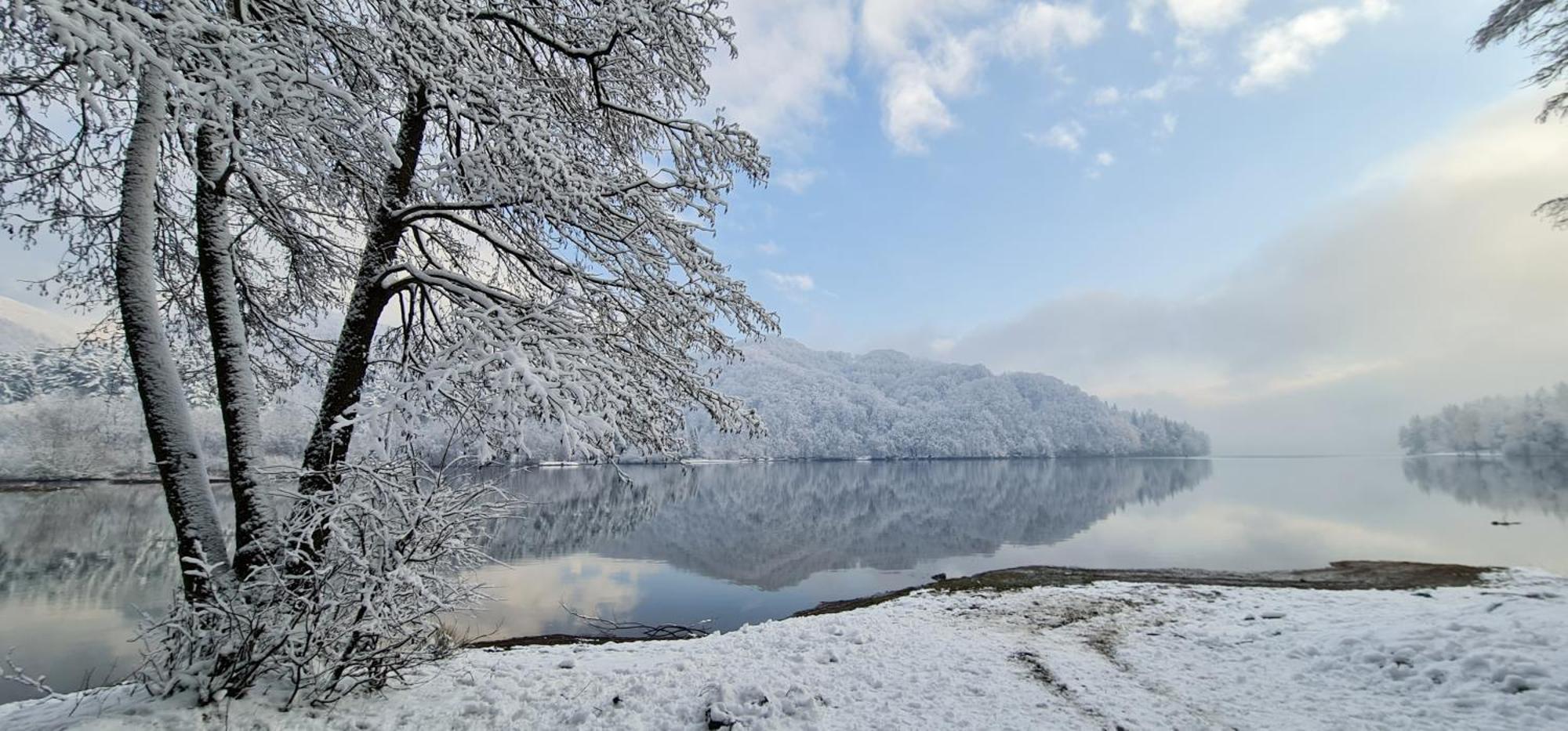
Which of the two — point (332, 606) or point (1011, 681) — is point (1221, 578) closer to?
point (1011, 681)

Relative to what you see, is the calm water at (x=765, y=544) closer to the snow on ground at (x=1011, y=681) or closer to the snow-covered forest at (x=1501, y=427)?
the snow on ground at (x=1011, y=681)

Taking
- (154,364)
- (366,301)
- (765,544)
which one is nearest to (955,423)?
(765,544)

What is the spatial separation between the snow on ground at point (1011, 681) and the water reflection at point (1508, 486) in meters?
36.5

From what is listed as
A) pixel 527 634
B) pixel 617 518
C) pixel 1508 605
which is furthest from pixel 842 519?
pixel 1508 605

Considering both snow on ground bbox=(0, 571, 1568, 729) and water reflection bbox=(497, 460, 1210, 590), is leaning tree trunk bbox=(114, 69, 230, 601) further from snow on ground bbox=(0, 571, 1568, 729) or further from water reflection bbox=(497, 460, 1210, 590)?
water reflection bbox=(497, 460, 1210, 590)

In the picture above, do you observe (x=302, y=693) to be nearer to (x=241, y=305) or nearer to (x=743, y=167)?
(x=241, y=305)

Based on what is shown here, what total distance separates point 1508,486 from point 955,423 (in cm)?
10527

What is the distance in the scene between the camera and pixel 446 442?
4703 millimetres

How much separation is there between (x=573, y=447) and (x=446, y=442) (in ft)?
6.70

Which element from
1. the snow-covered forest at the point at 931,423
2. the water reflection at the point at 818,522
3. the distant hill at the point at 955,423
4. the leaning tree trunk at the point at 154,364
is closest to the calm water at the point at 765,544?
the water reflection at the point at 818,522

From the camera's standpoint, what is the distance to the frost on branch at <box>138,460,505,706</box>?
3836mm

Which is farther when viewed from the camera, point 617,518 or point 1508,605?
point 617,518

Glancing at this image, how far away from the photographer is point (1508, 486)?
155 feet

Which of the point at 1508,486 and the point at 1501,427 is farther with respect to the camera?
the point at 1501,427
